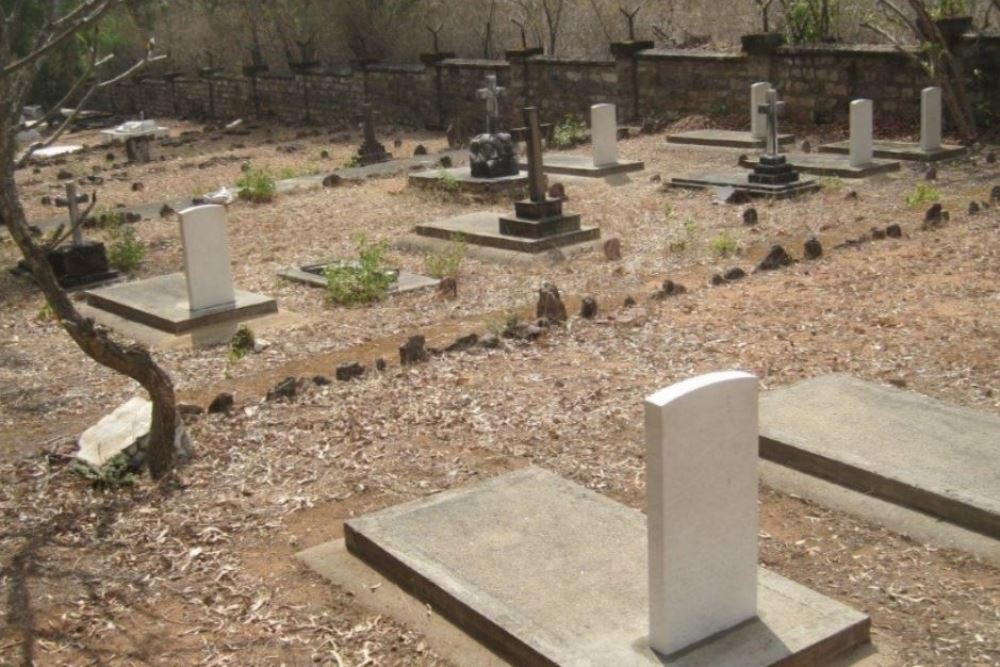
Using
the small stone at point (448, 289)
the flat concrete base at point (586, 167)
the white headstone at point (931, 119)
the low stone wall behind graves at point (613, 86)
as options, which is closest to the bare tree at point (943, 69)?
the low stone wall behind graves at point (613, 86)

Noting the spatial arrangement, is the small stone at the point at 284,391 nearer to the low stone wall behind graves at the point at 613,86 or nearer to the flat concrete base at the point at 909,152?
the flat concrete base at the point at 909,152

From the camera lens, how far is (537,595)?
482cm

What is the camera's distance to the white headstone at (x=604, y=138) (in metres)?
17.1

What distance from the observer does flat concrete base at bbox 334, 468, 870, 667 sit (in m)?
4.43

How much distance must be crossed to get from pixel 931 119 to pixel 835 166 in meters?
1.70

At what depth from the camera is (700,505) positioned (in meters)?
4.31

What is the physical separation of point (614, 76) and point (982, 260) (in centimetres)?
1364

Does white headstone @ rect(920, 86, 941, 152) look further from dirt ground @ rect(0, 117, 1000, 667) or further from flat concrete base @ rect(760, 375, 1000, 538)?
flat concrete base @ rect(760, 375, 1000, 538)

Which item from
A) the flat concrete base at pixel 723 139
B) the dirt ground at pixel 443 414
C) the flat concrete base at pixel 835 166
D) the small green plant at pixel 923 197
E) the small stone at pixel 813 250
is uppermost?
the flat concrete base at pixel 723 139

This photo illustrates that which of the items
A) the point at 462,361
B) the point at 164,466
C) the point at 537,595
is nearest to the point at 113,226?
the point at 462,361

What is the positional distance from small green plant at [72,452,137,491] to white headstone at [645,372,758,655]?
319 cm

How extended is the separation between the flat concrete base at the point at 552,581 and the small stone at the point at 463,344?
266 cm

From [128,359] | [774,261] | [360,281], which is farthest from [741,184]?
[128,359]

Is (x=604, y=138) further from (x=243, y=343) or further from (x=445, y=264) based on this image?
(x=243, y=343)
